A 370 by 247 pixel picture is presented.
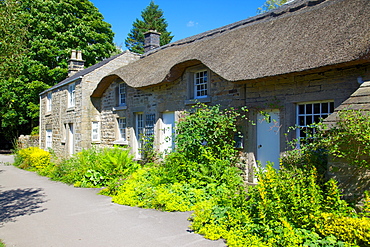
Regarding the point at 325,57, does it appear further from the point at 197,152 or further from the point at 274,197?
the point at 197,152

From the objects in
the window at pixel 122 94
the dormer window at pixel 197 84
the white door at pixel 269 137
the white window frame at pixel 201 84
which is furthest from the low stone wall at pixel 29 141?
the white door at pixel 269 137

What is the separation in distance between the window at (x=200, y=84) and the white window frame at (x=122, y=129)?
471 centimetres

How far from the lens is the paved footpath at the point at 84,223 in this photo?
5.26m

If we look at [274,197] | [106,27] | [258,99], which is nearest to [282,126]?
[258,99]

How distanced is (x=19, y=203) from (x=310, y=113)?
25.1 feet

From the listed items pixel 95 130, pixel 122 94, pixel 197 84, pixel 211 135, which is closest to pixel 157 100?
pixel 197 84

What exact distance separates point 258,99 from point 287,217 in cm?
378

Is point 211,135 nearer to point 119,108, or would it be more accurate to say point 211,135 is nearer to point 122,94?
point 119,108

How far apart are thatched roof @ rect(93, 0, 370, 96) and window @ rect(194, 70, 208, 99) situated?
543 mm

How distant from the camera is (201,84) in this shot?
10.0 meters

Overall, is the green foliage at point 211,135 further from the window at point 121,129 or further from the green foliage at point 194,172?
the window at point 121,129

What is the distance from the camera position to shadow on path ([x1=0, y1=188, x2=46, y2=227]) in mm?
7066

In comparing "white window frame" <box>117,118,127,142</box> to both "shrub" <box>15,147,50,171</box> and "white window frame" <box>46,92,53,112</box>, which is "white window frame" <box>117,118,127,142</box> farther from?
"white window frame" <box>46,92,53,112</box>

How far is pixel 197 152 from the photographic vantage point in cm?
855
